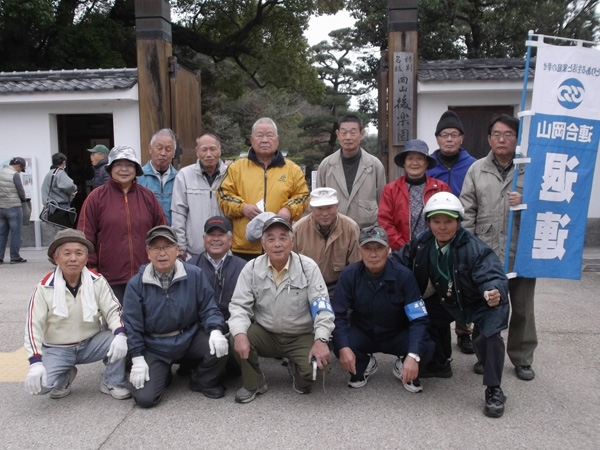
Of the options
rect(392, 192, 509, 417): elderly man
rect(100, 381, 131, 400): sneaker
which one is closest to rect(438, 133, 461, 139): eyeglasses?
rect(392, 192, 509, 417): elderly man

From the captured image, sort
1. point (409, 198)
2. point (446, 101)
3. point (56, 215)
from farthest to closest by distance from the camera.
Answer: point (446, 101) → point (56, 215) → point (409, 198)

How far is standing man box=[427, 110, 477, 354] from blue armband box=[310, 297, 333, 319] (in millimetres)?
1535

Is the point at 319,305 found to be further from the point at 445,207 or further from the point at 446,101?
the point at 446,101

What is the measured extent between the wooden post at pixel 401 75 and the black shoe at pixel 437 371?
4.47 meters

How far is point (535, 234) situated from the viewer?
3.85m

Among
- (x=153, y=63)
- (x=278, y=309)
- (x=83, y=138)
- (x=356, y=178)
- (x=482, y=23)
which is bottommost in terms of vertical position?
(x=278, y=309)

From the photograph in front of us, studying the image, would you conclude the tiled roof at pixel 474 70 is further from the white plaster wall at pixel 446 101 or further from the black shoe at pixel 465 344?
the black shoe at pixel 465 344

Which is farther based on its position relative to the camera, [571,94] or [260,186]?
[260,186]

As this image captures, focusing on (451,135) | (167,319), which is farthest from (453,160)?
(167,319)

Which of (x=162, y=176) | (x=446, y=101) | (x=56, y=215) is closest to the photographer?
(x=162, y=176)

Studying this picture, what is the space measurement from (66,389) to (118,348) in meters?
0.60

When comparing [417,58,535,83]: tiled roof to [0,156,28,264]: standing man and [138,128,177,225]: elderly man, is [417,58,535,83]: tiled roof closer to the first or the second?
[138,128,177,225]: elderly man

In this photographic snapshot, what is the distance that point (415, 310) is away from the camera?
361 cm

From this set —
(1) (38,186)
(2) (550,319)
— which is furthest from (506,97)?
(1) (38,186)
